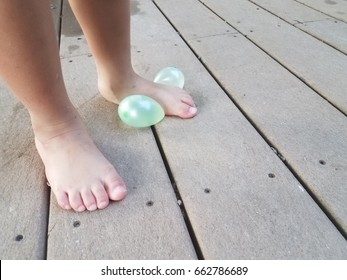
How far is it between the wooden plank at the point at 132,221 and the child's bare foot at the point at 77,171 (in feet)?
0.06

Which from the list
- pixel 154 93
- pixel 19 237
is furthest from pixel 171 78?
pixel 19 237

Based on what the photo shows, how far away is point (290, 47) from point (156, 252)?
908 millimetres

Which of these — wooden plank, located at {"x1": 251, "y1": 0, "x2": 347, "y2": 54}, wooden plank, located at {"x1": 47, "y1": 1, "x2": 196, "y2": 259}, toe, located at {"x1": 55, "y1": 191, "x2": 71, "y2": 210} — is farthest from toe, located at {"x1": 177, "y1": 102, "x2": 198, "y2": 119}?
wooden plank, located at {"x1": 251, "y1": 0, "x2": 347, "y2": 54}

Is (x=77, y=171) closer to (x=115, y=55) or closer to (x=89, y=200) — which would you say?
(x=89, y=200)

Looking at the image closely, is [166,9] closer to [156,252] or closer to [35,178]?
[35,178]

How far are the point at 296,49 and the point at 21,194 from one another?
0.96 m

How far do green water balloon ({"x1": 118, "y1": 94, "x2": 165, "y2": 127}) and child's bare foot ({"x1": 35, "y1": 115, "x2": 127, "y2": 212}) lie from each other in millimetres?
119

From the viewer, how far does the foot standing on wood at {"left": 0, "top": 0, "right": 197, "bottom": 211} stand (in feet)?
1.73

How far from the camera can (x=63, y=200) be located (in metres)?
0.59

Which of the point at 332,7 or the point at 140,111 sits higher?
the point at 140,111

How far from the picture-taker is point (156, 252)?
20.4 inches

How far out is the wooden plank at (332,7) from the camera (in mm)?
1449

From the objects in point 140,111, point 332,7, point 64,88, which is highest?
point 64,88

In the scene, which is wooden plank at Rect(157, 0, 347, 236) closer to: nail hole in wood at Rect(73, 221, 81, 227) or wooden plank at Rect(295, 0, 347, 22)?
nail hole in wood at Rect(73, 221, 81, 227)
